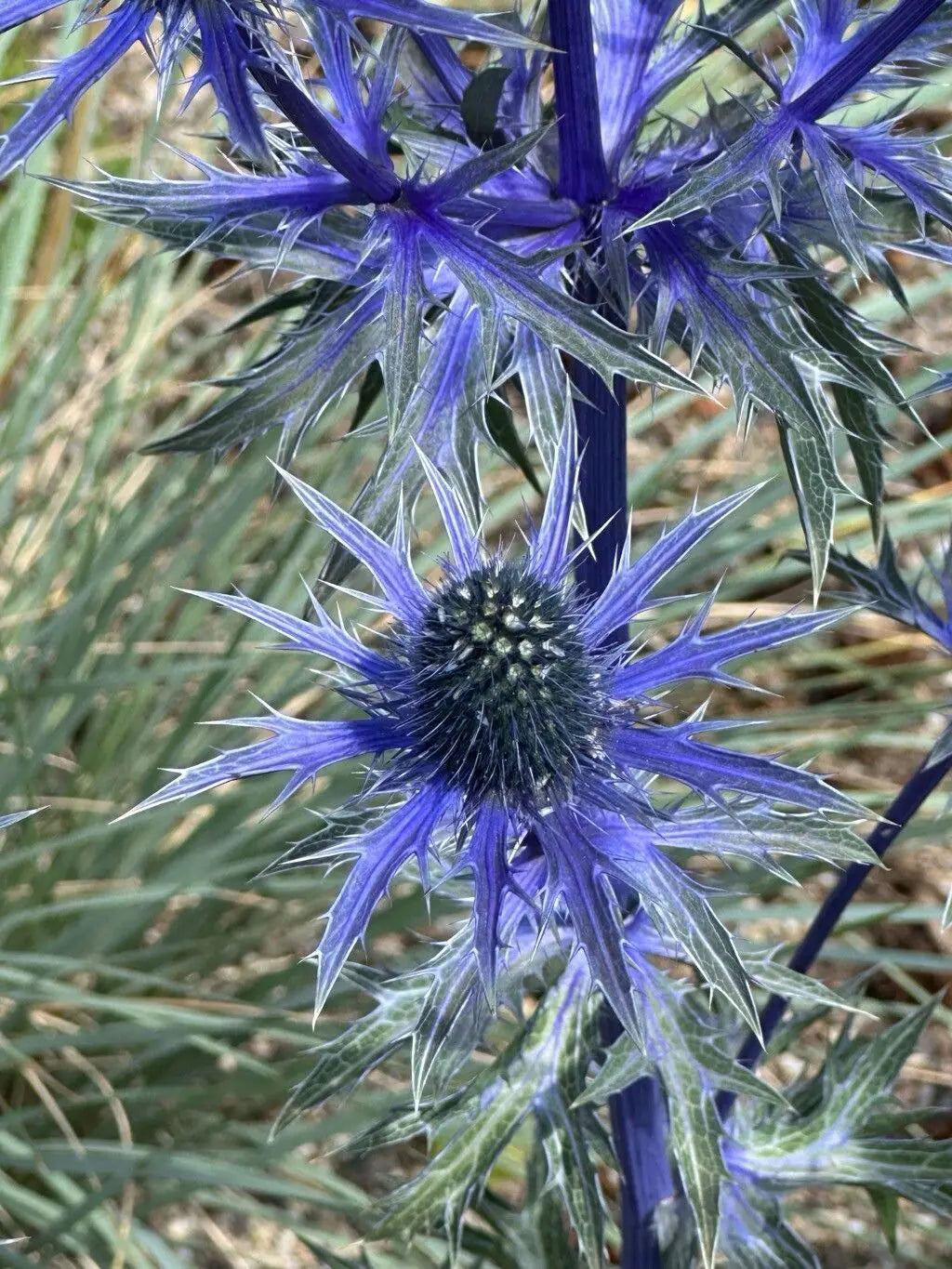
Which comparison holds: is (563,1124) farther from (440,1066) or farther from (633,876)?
(633,876)

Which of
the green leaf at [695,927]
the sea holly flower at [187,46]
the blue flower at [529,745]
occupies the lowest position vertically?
the green leaf at [695,927]

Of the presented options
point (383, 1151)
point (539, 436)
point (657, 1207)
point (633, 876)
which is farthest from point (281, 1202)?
point (539, 436)

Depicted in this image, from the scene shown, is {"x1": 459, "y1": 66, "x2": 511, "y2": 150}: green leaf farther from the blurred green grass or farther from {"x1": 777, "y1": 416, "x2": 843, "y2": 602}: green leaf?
the blurred green grass

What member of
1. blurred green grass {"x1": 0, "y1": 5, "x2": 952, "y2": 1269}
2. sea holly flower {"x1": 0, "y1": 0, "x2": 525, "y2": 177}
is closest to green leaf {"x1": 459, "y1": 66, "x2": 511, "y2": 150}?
sea holly flower {"x1": 0, "y1": 0, "x2": 525, "y2": 177}

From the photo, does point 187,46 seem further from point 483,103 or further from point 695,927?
point 695,927

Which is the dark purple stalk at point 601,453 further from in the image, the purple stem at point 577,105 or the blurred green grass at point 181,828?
the blurred green grass at point 181,828

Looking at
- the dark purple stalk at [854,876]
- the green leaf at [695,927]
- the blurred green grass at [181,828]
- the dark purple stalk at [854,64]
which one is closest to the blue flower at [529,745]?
the green leaf at [695,927]

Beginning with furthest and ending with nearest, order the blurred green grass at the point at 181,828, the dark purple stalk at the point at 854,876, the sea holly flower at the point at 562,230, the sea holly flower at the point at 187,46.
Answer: the blurred green grass at the point at 181,828 → the dark purple stalk at the point at 854,876 → the sea holly flower at the point at 562,230 → the sea holly flower at the point at 187,46
